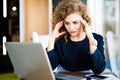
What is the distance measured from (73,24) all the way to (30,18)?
3.02 meters

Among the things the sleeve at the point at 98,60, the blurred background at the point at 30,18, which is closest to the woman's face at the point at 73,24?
the sleeve at the point at 98,60

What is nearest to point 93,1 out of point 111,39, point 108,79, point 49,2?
point 49,2

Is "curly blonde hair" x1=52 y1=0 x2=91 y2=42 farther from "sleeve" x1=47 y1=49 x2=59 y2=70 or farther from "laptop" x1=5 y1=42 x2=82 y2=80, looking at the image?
"laptop" x1=5 y1=42 x2=82 y2=80

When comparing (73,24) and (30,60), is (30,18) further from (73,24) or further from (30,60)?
Answer: (30,60)

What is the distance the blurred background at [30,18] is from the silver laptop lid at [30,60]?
269cm

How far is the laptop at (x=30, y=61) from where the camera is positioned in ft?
3.13

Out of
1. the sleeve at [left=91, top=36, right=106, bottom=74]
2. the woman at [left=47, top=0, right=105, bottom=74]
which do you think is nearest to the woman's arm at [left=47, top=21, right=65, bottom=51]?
the woman at [left=47, top=0, right=105, bottom=74]

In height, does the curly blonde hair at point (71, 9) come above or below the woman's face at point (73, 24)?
above

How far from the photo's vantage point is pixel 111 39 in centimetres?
171

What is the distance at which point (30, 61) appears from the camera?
104 centimetres

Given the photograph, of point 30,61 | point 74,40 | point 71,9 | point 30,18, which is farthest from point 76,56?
point 30,18

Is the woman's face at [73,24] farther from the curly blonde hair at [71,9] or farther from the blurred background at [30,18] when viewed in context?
the blurred background at [30,18]

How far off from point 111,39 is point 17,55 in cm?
83

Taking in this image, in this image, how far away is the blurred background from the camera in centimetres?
385
